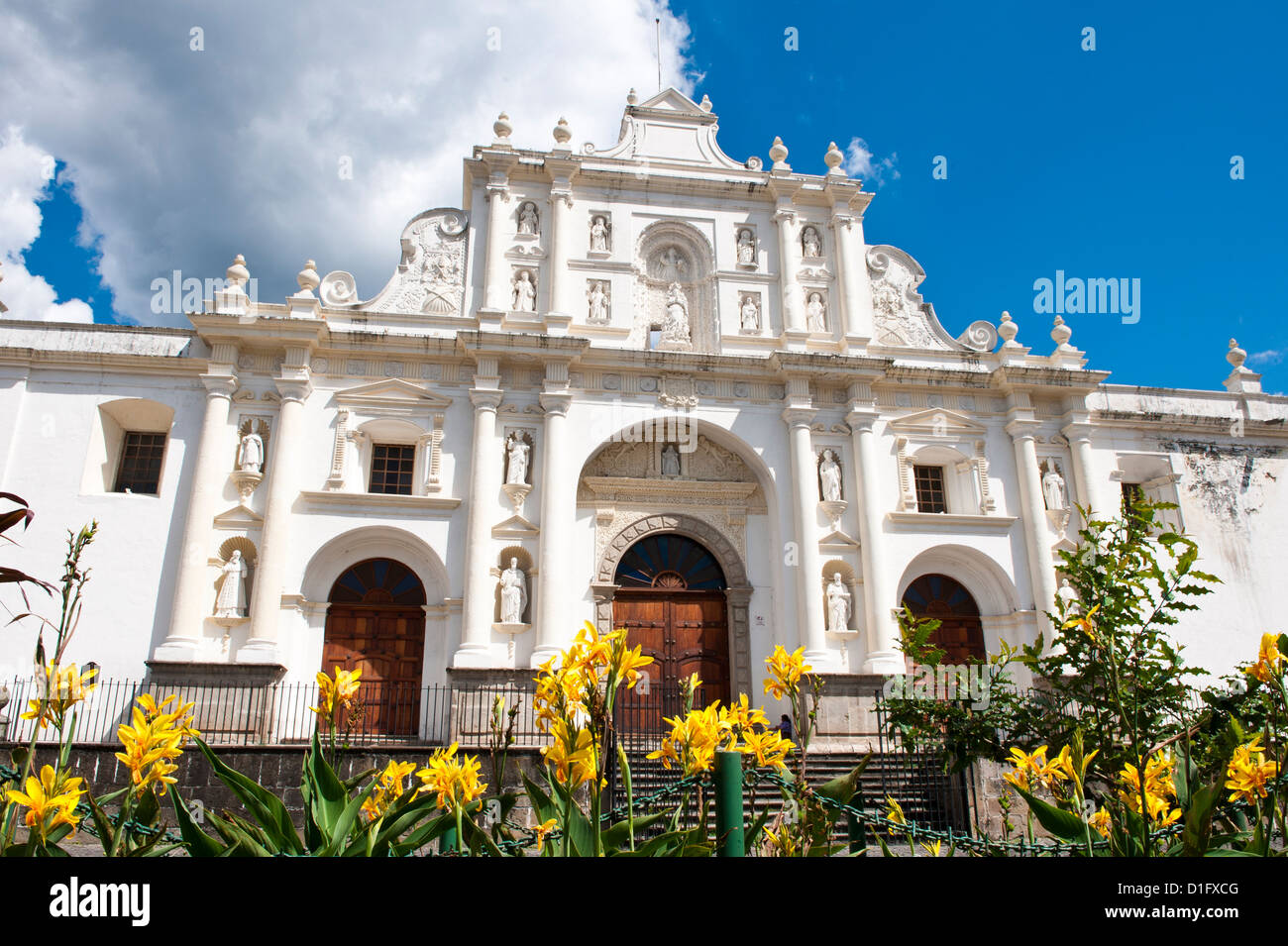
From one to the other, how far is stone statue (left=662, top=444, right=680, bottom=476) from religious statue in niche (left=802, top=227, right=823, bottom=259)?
5.53 m

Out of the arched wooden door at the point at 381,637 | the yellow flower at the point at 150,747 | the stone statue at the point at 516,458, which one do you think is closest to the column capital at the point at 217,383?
the arched wooden door at the point at 381,637

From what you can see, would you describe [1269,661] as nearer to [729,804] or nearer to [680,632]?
[729,804]

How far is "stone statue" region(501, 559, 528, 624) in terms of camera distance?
14.9m

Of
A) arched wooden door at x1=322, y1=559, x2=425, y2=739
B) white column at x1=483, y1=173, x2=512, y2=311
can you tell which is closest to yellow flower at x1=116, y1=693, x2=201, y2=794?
arched wooden door at x1=322, y1=559, x2=425, y2=739

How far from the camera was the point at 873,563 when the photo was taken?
16.1m

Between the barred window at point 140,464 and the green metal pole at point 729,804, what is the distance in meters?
15.9

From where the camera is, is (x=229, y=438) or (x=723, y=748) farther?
(x=229, y=438)

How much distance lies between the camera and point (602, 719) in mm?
2797

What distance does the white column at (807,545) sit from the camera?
1545cm

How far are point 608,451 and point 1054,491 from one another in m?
9.31
